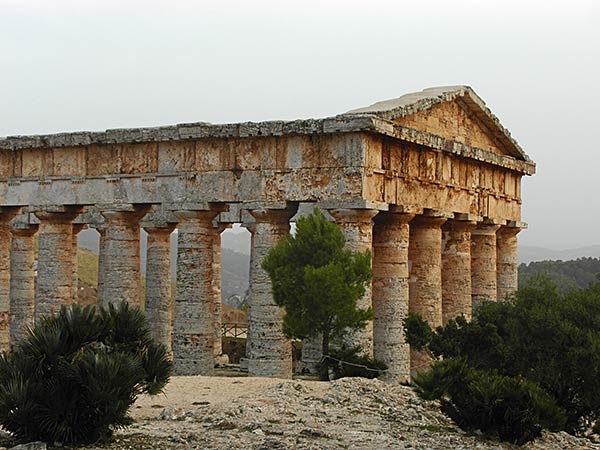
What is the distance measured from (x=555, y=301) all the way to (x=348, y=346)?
6.10m

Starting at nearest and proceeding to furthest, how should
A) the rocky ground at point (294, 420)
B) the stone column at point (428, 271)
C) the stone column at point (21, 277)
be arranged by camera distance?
the rocky ground at point (294, 420) < the stone column at point (428, 271) < the stone column at point (21, 277)

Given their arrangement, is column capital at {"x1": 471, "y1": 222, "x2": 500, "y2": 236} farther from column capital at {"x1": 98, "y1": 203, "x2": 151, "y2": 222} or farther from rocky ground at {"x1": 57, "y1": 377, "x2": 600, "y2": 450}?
rocky ground at {"x1": 57, "y1": 377, "x2": 600, "y2": 450}

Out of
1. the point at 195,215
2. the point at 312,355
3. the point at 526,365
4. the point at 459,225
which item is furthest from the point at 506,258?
the point at 526,365

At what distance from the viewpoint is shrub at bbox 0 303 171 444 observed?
53.2 feet

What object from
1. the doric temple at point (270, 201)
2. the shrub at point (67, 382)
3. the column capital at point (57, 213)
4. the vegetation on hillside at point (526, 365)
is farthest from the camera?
the column capital at point (57, 213)

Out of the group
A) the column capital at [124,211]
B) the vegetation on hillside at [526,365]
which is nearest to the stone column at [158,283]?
the column capital at [124,211]

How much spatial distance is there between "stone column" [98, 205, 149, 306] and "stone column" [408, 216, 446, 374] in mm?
8467

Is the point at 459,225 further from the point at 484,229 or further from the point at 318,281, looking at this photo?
the point at 318,281

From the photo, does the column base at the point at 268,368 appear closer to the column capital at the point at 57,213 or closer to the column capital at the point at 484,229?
the column capital at the point at 57,213

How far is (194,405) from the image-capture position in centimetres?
2203

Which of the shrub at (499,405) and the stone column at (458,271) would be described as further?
the stone column at (458,271)

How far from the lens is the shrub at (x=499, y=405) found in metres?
19.4

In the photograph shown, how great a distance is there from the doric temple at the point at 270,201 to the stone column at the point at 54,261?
4 centimetres

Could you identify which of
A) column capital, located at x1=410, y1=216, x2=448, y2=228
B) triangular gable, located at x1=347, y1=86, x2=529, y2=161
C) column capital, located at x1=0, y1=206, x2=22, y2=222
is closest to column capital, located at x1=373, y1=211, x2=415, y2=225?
column capital, located at x1=410, y1=216, x2=448, y2=228
